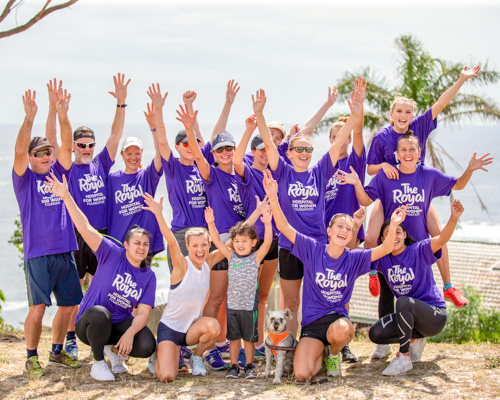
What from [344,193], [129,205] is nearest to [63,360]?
[129,205]

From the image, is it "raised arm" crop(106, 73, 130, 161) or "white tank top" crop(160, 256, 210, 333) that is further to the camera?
"raised arm" crop(106, 73, 130, 161)

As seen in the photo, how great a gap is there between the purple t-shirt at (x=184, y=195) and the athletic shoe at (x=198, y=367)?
150 centimetres

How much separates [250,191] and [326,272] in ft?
4.29

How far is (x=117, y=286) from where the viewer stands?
21.5ft

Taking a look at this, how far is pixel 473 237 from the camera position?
214 ft

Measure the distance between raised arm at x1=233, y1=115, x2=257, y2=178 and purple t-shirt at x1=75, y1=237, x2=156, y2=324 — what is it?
5.06 feet

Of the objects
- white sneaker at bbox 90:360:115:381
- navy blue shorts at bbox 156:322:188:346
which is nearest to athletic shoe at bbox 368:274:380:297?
navy blue shorts at bbox 156:322:188:346

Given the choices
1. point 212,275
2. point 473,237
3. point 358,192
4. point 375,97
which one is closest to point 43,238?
point 212,275

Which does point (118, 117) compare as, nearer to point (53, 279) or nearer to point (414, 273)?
point (53, 279)

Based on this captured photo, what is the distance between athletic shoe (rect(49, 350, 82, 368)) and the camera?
6.92 metres

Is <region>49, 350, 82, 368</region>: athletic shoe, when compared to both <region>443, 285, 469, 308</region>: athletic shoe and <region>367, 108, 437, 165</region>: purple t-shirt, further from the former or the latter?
<region>443, 285, 469, 308</region>: athletic shoe

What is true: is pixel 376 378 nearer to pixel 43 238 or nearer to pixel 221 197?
pixel 221 197

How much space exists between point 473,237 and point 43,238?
2522 inches

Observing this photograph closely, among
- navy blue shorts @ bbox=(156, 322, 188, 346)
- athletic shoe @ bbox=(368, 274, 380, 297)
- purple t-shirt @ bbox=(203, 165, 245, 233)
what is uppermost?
purple t-shirt @ bbox=(203, 165, 245, 233)
